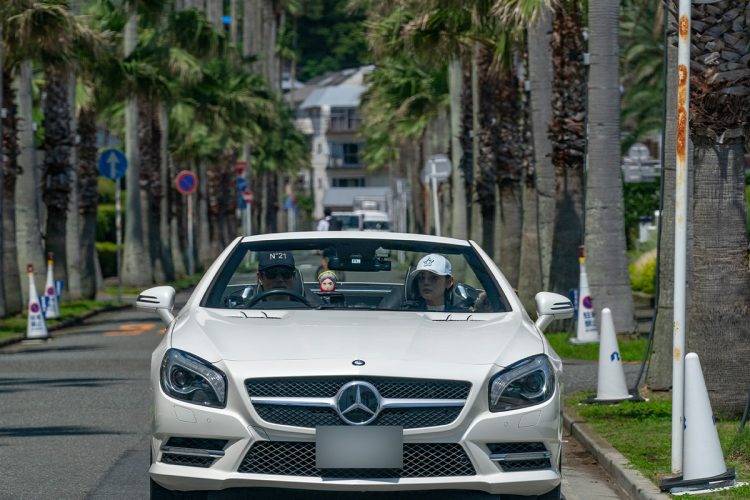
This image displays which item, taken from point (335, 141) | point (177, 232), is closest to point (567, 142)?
point (177, 232)

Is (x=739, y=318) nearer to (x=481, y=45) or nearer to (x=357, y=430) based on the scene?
(x=357, y=430)

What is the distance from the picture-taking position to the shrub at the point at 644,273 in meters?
32.1

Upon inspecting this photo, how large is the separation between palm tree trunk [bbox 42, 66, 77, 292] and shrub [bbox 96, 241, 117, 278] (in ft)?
55.6

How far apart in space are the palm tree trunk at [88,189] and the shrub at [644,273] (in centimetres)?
1182

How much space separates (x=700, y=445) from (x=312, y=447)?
2.56 m

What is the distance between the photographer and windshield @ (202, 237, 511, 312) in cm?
844

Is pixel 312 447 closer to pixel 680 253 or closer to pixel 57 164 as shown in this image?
pixel 680 253

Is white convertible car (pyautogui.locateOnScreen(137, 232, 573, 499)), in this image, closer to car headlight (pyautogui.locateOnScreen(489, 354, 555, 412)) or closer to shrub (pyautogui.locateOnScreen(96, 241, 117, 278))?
car headlight (pyautogui.locateOnScreen(489, 354, 555, 412))

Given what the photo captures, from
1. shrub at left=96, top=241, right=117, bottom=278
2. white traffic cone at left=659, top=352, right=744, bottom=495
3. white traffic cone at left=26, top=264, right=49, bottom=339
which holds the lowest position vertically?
shrub at left=96, top=241, right=117, bottom=278

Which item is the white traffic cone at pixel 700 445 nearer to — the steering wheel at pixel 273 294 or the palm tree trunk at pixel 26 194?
the steering wheel at pixel 273 294

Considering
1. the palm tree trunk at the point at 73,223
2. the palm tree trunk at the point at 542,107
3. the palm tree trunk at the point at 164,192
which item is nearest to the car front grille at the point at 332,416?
the palm tree trunk at the point at 542,107

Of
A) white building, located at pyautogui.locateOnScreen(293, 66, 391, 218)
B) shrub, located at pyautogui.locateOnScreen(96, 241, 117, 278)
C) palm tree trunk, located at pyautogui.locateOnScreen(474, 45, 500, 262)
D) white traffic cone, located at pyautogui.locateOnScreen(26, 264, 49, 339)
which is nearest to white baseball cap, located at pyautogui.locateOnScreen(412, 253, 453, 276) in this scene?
white traffic cone, located at pyautogui.locateOnScreen(26, 264, 49, 339)

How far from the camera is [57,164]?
30828 mm

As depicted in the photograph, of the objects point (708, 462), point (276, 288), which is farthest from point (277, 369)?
point (708, 462)
